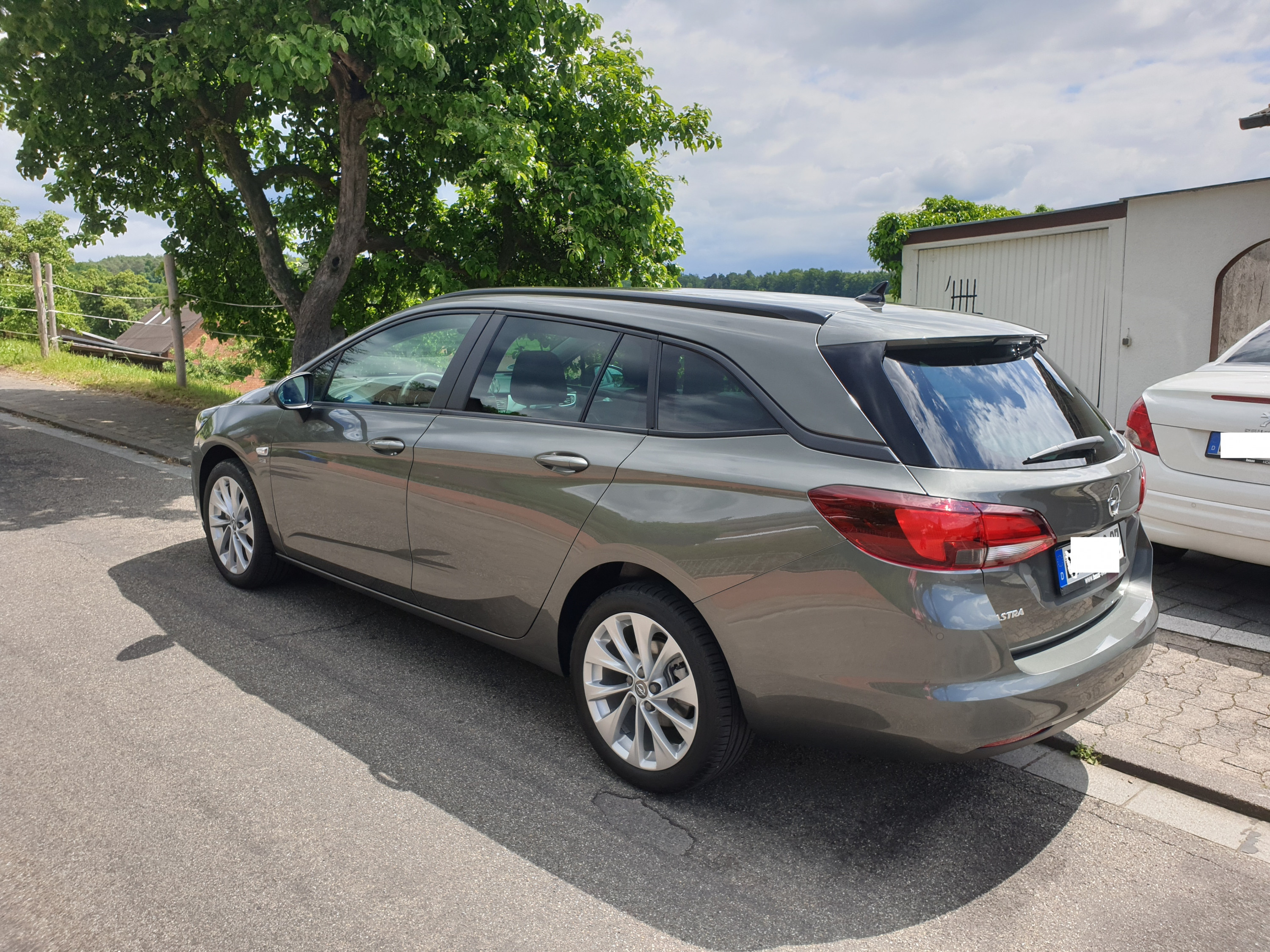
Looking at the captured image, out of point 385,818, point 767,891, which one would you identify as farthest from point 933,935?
point 385,818

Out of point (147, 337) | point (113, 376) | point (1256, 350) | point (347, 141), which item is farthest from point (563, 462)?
point (147, 337)

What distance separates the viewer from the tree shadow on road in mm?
2631

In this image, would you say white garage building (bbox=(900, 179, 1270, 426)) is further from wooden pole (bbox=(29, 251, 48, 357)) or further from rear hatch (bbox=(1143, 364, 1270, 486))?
wooden pole (bbox=(29, 251, 48, 357))

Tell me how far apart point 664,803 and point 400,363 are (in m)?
2.32

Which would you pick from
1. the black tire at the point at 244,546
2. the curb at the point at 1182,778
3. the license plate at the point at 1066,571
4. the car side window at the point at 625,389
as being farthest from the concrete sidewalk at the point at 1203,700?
the black tire at the point at 244,546

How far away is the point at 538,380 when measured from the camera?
3584mm

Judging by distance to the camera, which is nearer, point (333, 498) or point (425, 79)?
point (333, 498)

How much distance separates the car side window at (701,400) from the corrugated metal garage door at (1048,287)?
8.96 meters

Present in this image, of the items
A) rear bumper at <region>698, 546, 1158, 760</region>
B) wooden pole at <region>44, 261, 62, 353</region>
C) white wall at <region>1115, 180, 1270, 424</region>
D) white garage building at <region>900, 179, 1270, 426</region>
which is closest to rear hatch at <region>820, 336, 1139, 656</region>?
rear bumper at <region>698, 546, 1158, 760</region>

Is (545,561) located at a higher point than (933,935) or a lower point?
higher

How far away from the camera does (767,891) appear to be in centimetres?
266

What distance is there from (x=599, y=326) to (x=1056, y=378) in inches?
64.5

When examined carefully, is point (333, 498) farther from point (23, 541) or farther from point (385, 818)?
point (23, 541)

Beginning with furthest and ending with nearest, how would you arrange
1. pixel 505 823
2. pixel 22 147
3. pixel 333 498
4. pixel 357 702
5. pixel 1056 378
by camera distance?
pixel 22 147 < pixel 333 498 < pixel 357 702 < pixel 1056 378 < pixel 505 823
